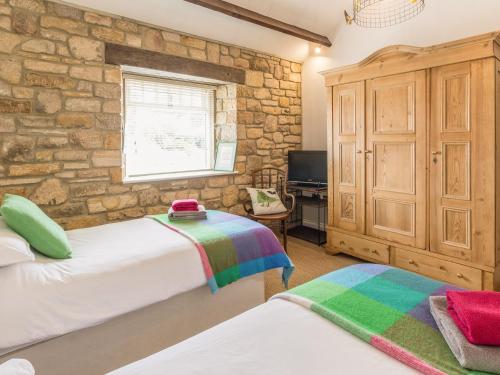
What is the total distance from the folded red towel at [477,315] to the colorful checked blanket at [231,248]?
1.30 meters

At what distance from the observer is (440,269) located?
290 centimetres

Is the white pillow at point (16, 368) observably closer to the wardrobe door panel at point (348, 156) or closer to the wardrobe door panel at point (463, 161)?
the wardrobe door panel at point (463, 161)

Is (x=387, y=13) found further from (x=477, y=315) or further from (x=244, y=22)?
(x=477, y=315)

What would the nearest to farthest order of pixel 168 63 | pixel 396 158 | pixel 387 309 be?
pixel 387 309 < pixel 396 158 < pixel 168 63

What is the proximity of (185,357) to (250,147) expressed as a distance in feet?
11.1

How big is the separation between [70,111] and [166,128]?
117 centimetres

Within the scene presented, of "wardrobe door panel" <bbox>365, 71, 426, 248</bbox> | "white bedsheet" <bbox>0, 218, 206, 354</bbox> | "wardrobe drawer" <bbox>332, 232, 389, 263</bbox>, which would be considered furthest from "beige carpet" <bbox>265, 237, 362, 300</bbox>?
"white bedsheet" <bbox>0, 218, 206, 354</bbox>

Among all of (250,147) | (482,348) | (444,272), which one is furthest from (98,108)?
(444,272)

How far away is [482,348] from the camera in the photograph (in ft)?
3.08

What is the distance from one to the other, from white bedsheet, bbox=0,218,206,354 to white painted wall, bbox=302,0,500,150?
10.1 ft

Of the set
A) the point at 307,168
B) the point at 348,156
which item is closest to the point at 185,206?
the point at 348,156

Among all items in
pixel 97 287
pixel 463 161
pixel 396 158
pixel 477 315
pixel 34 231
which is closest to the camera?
pixel 477 315

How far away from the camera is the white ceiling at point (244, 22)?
311 centimetres

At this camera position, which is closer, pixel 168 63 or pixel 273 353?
pixel 273 353
